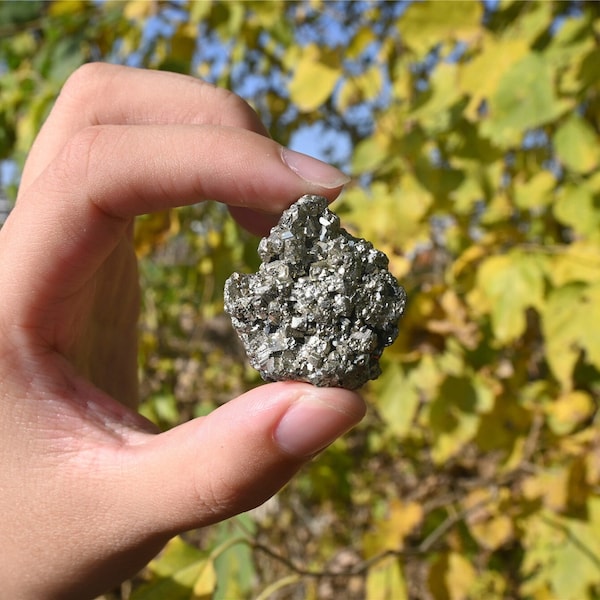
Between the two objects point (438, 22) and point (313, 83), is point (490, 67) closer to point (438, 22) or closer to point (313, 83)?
point (438, 22)

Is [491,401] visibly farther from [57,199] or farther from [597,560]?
[57,199]

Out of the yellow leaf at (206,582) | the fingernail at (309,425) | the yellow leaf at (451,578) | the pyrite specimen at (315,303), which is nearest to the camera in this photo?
the fingernail at (309,425)

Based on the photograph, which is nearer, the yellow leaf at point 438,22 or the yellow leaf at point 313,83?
the yellow leaf at point 438,22

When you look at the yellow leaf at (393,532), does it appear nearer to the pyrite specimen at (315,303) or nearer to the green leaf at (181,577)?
the green leaf at (181,577)

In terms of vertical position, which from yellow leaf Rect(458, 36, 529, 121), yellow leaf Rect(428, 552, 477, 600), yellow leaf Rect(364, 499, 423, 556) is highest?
yellow leaf Rect(458, 36, 529, 121)


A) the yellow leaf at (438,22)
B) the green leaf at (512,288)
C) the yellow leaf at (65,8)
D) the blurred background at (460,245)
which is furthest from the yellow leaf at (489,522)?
A: the yellow leaf at (65,8)

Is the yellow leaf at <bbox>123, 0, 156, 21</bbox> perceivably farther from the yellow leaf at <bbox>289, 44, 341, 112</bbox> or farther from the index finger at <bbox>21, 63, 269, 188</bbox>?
the index finger at <bbox>21, 63, 269, 188</bbox>

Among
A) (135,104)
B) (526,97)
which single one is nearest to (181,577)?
(135,104)

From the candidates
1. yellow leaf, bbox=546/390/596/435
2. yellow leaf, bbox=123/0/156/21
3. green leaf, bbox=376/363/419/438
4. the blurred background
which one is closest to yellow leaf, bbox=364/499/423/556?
the blurred background
